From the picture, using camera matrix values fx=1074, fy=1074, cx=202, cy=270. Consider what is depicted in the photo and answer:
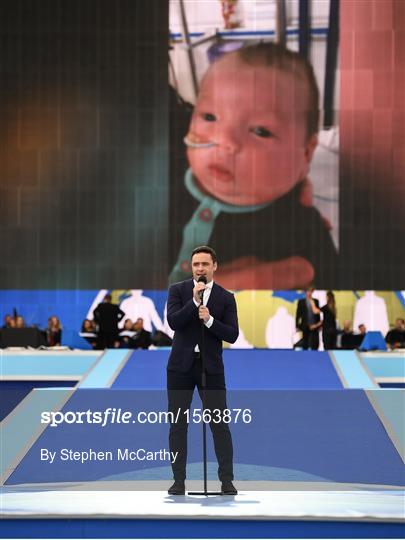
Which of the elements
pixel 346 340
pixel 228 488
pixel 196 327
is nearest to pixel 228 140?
pixel 346 340

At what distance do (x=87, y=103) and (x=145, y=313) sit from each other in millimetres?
3296

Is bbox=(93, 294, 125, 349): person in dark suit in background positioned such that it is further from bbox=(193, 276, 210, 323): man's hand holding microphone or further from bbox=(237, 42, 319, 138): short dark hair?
bbox=(193, 276, 210, 323): man's hand holding microphone

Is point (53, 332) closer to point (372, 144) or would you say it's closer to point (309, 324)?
point (309, 324)

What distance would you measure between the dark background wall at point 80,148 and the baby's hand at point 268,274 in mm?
1018

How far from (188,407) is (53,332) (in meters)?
10.4

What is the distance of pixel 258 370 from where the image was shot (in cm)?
1254

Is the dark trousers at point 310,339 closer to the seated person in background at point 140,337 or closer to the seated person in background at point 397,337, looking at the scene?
the seated person in background at point 397,337

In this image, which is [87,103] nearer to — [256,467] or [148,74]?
[148,74]

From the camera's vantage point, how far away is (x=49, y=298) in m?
16.3

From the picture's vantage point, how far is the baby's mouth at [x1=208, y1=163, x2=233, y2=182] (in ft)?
52.8

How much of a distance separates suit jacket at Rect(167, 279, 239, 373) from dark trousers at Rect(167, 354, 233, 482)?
2.1 inches

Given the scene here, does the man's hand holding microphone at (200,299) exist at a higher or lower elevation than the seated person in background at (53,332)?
higher

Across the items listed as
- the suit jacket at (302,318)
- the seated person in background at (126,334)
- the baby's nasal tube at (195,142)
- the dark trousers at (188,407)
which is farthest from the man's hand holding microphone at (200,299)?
the baby's nasal tube at (195,142)

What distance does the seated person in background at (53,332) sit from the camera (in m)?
16.1
